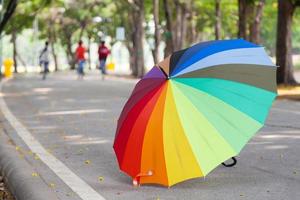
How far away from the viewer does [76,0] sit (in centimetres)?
5738

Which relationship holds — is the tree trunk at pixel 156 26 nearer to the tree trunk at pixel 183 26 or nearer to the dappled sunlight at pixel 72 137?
the tree trunk at pixel 183 26

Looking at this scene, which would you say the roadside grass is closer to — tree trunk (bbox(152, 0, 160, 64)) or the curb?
the curb

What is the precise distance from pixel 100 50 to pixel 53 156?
64.4ft

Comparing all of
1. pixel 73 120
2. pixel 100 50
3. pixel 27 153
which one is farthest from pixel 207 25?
pixel 27 153

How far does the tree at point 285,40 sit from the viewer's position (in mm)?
21766

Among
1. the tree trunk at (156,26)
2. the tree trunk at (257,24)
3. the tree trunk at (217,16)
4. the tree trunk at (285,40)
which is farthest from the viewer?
the tree trunk at (217,16)

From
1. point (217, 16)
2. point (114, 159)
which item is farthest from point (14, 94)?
point (217, 16)

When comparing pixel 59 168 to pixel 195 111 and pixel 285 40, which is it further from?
pixel 285 40

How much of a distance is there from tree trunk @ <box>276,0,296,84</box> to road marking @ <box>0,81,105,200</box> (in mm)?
11240

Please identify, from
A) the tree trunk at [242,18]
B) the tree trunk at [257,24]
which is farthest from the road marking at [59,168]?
A: the tree trunk at [257,24]

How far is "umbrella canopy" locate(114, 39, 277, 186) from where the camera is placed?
20.5 feet

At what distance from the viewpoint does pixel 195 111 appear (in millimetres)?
6328

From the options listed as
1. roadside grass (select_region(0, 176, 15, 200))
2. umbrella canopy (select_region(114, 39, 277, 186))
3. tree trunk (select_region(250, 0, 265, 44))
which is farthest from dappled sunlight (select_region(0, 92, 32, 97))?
umbrella canopy (select_region(114, 39, 277, 186))

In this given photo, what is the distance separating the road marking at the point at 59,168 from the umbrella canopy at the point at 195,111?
1.50 feet
